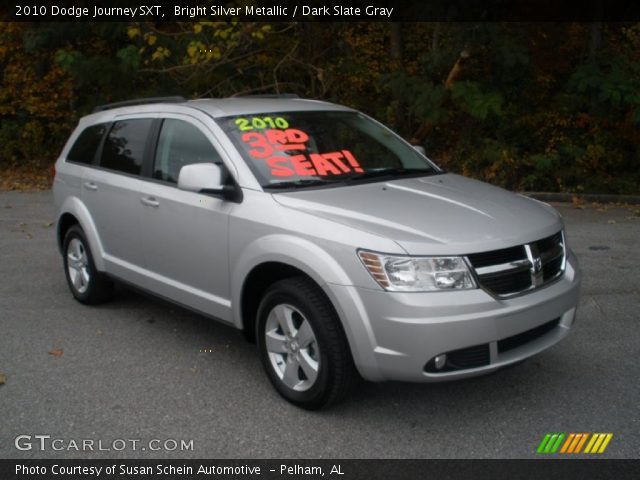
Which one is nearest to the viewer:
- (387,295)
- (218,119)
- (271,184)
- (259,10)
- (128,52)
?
(387,295)

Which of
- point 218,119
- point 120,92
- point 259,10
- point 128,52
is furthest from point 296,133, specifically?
point 120,92

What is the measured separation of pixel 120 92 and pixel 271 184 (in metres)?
12.5

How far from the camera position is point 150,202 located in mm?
5219

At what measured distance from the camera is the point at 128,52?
13.4m

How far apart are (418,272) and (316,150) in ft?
4.92

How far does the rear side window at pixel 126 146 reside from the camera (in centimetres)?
556

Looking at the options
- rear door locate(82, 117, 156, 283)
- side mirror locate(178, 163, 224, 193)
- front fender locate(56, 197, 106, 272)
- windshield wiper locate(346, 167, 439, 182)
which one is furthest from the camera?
front fender locate(56, 197, 106, 272)

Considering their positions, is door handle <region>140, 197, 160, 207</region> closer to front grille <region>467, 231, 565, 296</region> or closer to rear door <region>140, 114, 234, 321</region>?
rear door <region>140, 114, 234, 321</region>

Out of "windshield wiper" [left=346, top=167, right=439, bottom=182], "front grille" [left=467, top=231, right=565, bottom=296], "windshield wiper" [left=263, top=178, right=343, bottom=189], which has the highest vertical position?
"windshield wiper" [left=263, top=178, right=343, bottom=189]

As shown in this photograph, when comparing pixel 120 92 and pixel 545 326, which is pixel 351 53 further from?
pixel 545 326

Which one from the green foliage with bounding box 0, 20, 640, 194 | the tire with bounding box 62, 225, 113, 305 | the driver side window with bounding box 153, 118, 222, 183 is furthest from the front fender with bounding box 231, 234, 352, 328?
the green foliage with bounding box 0, 20, 640, 194

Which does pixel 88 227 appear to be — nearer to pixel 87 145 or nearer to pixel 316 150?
pixel 87 145

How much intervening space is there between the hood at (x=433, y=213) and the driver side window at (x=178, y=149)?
2.70ft

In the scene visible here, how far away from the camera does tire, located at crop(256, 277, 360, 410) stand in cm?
394
